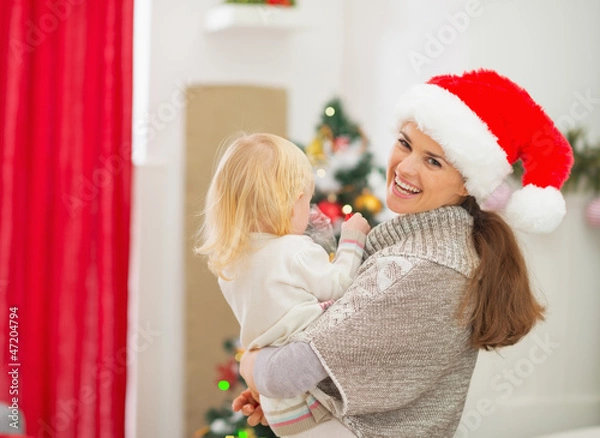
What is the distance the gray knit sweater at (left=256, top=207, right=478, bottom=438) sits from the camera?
1672 mm

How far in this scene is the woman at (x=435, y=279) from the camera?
5.50 ft

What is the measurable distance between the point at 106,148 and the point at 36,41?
20.7 inches

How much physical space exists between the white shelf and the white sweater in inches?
92.7

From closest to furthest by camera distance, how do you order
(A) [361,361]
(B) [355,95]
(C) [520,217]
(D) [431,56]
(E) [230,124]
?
(A) [361,361] → (C) [520,217] → (D) [431,56] → (E) [230,124] → (B) [355,95]

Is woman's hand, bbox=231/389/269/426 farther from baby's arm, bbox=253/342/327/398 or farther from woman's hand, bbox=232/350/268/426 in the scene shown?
baby's arm, bbox=253/342/327/398

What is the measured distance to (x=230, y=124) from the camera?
13.6 feet

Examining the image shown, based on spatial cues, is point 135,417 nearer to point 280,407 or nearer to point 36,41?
point 36,41

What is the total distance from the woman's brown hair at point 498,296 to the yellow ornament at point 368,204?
151cm

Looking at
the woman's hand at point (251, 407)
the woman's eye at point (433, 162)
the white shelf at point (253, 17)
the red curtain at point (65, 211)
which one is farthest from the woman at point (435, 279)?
the white shelf at point (253, 17)

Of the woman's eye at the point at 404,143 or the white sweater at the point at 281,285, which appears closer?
the white sweater at the point at 281,285

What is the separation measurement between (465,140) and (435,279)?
293 mm

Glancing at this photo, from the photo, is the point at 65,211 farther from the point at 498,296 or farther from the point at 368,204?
the point at 498,296

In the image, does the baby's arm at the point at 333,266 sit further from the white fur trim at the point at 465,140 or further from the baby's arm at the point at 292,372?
the white fur trim at the point at 465,140

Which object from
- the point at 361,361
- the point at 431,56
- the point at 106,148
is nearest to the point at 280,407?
the point at 361,361
